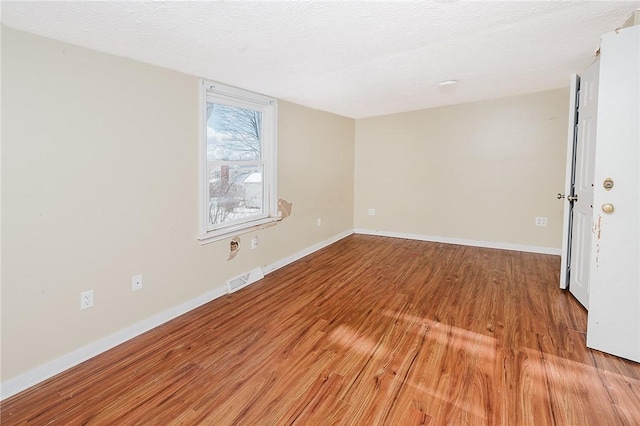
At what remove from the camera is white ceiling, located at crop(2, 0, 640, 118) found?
5.38ft

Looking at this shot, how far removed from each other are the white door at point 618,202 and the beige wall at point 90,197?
295cm

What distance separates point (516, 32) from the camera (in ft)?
6.75

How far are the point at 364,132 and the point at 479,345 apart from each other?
4.07 m

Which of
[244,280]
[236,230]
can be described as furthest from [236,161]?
[244,280]

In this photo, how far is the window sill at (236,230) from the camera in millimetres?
2929

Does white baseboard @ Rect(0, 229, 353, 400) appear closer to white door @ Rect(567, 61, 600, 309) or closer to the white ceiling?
the white ceiling

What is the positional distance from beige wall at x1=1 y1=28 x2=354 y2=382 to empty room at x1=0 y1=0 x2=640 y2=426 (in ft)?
0.04

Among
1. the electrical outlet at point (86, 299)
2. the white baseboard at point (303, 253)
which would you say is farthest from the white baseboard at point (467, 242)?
the electrical outlet at point (86, 299)

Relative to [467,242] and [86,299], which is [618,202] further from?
[86,299]

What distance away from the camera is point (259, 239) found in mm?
3588

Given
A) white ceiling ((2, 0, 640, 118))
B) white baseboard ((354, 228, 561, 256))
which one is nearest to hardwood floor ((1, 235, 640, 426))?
white baseboard ((354, 228, 561, 256))

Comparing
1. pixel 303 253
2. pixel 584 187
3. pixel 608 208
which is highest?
pixel 584 187

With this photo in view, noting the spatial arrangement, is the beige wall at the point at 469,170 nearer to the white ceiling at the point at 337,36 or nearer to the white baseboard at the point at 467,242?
the white baseboard at the point at 467,242

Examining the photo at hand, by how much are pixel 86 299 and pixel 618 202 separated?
3449 millimetres
